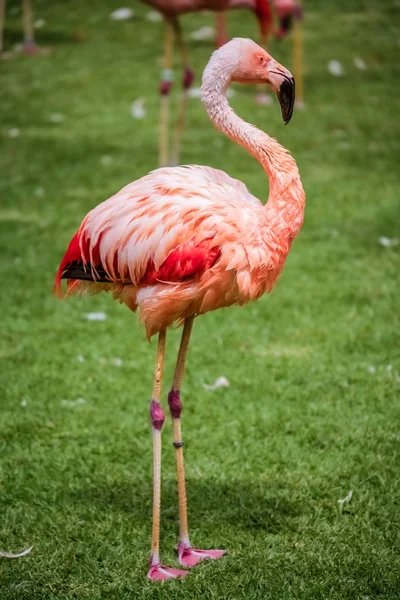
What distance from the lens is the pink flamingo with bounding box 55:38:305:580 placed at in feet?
9.94

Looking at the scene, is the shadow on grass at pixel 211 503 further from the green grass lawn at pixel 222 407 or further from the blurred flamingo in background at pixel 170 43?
the blurred flamingo in background at pixel 170 43

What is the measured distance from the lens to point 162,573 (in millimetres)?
3168

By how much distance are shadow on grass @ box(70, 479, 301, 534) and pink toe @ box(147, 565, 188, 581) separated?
1.31 ft

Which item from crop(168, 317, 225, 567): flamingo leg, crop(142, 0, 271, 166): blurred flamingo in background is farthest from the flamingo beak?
crop(142, 0, 271, 166): blurred flamingo in background

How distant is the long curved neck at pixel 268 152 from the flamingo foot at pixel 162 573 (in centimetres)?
125

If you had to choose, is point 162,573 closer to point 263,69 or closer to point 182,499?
point 182,499

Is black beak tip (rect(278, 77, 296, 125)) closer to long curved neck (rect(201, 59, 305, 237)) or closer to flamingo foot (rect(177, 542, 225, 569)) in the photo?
long curved neck (rect(201, 59, 305, 237))

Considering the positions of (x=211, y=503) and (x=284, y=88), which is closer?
(x=284, y=88)

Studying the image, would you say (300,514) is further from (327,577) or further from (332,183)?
(332,183)

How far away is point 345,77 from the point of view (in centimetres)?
1234

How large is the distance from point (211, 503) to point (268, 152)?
147cm

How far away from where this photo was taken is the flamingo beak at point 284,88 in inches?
123

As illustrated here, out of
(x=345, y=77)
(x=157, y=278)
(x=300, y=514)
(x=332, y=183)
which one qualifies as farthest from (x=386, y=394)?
(x=345, y=77)

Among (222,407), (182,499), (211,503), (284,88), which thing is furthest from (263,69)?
(222,407)
